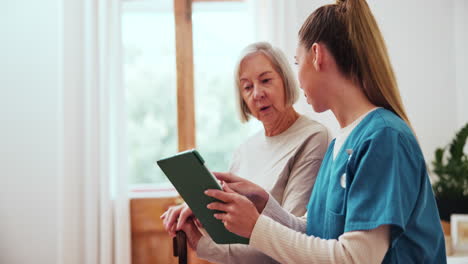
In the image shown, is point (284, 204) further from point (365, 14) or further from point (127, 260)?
point (127, 260)

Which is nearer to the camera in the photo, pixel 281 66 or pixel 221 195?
pixel 221 195

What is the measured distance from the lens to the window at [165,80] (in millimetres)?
2895

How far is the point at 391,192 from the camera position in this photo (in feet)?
2.70

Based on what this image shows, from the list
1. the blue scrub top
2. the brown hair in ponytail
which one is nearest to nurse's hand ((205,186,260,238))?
the blue scrub top

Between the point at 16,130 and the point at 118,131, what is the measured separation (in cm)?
68

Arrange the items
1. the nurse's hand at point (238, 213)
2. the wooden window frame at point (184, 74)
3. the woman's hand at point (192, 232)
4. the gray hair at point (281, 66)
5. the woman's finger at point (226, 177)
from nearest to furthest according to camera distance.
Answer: the nurse's hand at point (238, 213)
the woman's finger at point (226, 177)
the woman's hand at point (192, 232)
the gray hair at point (281, 66)
the wooden window frame at point (184, 74)

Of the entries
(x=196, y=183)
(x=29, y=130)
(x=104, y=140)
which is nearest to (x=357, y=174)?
(x=196, y=183)

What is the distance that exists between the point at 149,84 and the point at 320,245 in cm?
220

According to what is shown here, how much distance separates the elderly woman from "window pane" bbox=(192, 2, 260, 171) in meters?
1.16

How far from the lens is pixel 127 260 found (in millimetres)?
2592

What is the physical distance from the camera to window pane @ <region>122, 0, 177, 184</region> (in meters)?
2.89

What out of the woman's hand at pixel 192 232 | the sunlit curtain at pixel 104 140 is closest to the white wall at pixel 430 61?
the sunlit curtain at pixel 104 140

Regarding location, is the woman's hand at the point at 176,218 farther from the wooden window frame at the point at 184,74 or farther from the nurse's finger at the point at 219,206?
the wooden window frame at the point at 184,74

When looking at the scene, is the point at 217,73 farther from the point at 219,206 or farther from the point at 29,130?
the point at 219,206
